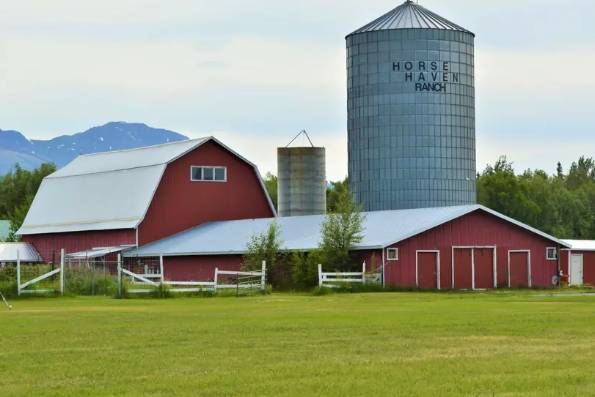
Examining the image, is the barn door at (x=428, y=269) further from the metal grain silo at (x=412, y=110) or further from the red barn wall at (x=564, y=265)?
the metal grain silo at (x=412, y=110)

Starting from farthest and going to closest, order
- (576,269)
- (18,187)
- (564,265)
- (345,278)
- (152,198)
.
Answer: (18,187) → (152,198) → (576,269) → (564,265) → (345,278)

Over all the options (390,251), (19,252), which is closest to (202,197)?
(19,252)

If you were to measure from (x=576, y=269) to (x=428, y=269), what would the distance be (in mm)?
12850

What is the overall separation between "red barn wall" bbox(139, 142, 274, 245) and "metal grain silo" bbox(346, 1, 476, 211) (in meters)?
6.69

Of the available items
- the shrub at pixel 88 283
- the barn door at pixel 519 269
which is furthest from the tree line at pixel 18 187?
A: the shrub at pixel 88 283

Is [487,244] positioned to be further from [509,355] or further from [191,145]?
[509,355]

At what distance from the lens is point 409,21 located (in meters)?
76.9

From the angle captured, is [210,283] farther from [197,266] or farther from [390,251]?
[197,266]

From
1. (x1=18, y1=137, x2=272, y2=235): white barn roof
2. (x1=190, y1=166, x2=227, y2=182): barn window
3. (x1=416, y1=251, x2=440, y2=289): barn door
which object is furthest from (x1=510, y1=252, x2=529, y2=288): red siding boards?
(x1=18, y1=137, x2=272, y2=235): white barn roof

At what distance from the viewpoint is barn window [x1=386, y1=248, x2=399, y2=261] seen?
188 ft

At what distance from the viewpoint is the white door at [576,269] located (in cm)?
6794

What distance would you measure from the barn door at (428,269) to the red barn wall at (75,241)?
2083 cm

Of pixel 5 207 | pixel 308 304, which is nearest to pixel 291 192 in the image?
pixel 308 304

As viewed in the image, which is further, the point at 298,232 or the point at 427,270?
the point at 298,232
